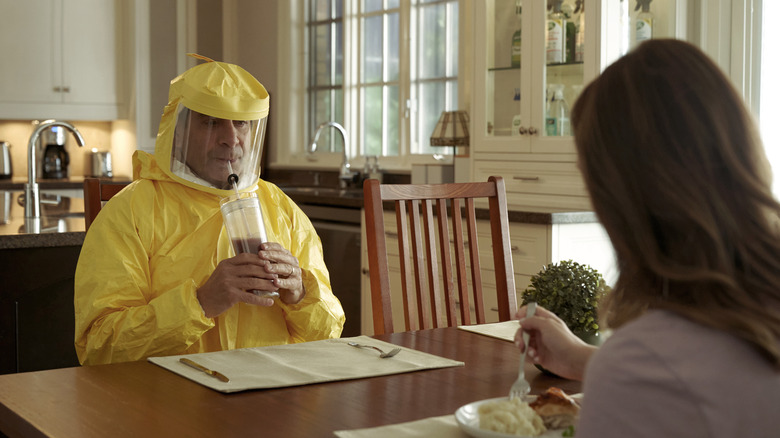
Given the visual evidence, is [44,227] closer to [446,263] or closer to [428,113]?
[446,263]

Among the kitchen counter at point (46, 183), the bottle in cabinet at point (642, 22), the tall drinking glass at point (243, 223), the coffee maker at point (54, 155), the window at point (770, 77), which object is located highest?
the bottle in cabinet at point (642, 22)

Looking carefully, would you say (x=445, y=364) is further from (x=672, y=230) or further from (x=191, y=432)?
(x=672, y=230)

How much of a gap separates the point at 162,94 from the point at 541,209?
3.31m

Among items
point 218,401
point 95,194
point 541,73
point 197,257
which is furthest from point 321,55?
point 218,401

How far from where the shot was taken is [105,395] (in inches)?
47.0

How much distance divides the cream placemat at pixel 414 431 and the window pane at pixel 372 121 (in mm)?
3886

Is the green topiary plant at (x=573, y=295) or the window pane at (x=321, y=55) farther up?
the window pane at (x=321, y=55)

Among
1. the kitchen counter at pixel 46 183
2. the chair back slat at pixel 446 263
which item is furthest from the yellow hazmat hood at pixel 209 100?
the kitchen counter at pixel 46 183

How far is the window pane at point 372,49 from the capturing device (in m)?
4.88

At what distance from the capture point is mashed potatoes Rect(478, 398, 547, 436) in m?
1.00

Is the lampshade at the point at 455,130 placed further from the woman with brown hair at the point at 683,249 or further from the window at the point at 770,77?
the woman with brown hair at the point at 683,249

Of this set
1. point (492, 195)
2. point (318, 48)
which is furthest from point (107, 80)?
point (492, 195)

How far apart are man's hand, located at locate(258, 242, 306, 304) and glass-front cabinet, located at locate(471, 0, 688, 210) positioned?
168cm

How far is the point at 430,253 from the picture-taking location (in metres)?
1.89
